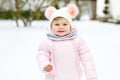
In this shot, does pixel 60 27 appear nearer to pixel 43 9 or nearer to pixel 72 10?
pixel 72 10

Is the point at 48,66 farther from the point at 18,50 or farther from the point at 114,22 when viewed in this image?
the point at 114,22

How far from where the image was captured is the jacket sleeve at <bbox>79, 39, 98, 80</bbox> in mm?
3049

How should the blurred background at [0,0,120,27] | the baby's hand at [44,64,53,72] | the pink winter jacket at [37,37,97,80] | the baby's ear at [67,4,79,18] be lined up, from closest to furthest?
the baby's hand at [44,64,53,72]
the pink winter jacket at [37,37,97,80]
the baby's ear at [67,4,79,18]
the blurred background at [0,0,120,27]

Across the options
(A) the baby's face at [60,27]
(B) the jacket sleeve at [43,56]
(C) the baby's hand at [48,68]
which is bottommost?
(C) the baby's hand at [48,68]

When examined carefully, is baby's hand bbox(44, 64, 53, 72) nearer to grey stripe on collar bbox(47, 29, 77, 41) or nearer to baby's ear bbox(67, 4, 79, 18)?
grey stripe on collar bbox(47, 29, 77, 41)

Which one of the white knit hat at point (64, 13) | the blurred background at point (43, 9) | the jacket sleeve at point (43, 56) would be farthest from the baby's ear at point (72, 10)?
the blurred background at point (43, 9)

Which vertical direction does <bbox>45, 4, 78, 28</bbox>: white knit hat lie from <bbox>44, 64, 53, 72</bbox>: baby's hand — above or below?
above

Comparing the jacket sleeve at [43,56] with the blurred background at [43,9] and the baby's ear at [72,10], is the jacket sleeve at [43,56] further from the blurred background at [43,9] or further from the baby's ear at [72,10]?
the blurred background at [43,9]

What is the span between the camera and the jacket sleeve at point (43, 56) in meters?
3.00

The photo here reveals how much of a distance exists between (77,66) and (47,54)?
26 cm

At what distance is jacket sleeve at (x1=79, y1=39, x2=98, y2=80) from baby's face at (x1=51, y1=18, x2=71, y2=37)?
0.14m

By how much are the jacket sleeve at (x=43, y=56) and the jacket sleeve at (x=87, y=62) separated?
0.27m

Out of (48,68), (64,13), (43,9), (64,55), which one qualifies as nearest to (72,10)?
(64,13)

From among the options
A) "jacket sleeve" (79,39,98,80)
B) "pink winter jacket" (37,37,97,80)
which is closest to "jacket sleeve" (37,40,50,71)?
"pink winter jacket" (37,37,97,80)
